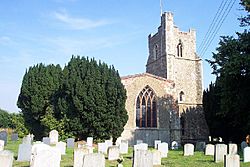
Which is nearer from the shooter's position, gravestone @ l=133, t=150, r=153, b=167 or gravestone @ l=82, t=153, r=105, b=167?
gravestone @ l=82, t=153, r=105, b=167

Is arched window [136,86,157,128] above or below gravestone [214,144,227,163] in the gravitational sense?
above

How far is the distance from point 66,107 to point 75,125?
77.7 inches

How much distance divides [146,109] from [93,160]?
78.3ft

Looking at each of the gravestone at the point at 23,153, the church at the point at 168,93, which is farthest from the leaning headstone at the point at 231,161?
the church at the point at 168,93

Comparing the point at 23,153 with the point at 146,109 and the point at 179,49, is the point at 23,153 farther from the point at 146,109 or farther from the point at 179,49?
the point at 179,49

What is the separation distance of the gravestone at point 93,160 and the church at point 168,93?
71.5 ft

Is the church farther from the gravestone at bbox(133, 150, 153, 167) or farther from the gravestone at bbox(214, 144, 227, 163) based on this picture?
the gravestone at bbox(133, 150, 153, 167)

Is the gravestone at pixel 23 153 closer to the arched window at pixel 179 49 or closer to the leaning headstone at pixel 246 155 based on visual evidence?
the leaning headstone at pixel 246 155

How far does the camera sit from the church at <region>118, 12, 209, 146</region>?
3130 cm

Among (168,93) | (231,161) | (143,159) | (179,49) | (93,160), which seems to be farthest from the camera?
(179,49)

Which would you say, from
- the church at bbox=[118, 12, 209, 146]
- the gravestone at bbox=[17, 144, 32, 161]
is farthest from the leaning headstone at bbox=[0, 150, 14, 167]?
the church at bbox=[118, 12, 209, 146]

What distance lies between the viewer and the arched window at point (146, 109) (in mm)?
31531

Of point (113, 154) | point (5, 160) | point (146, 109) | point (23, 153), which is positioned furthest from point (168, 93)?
point (5, 160)

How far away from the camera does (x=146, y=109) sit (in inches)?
1256
